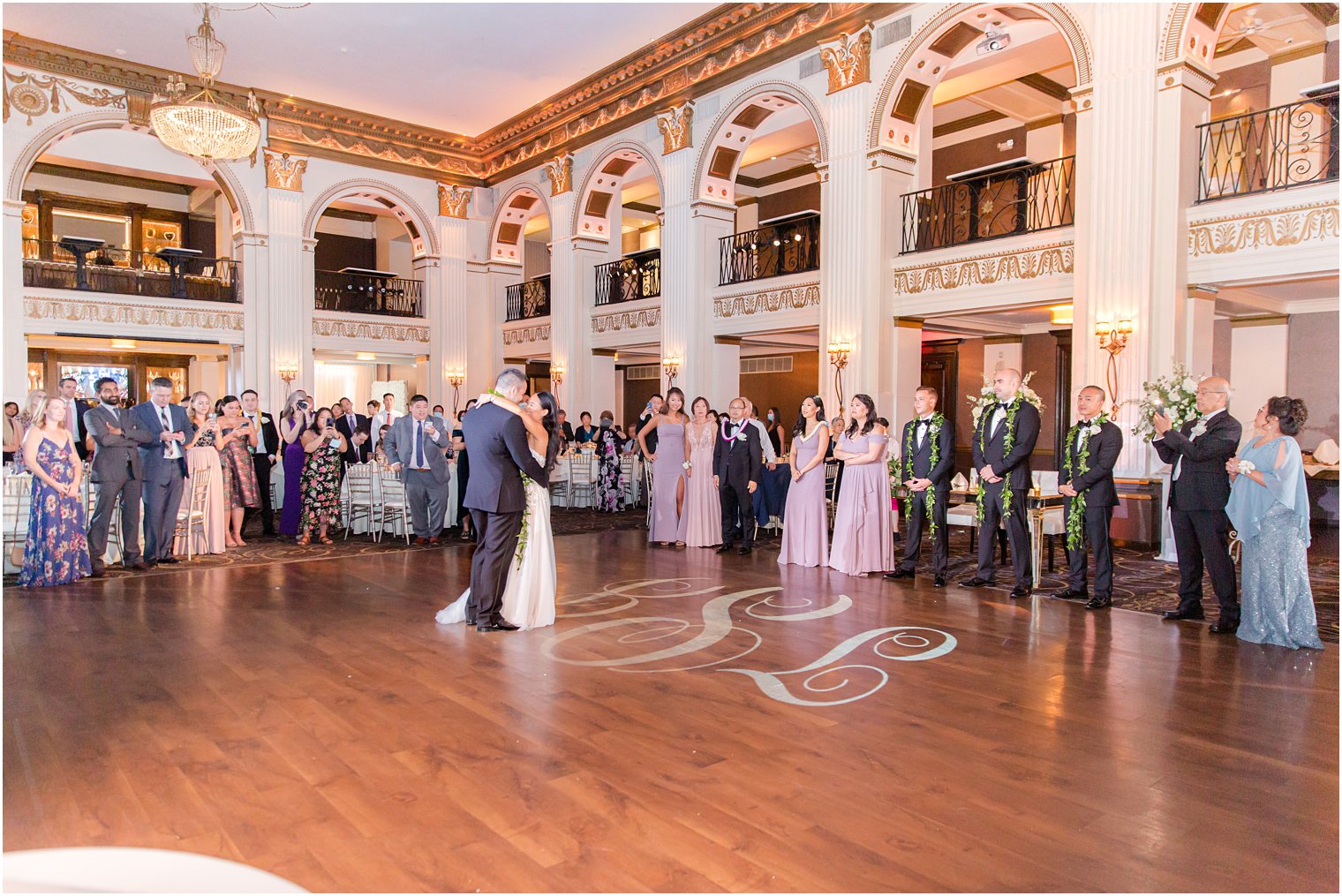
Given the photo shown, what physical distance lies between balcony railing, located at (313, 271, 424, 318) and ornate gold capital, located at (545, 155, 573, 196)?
3581mm

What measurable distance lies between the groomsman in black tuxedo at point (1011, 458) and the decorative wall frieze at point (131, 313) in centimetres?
1284

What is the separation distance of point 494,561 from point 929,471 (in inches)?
135

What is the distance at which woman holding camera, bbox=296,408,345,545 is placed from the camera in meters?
8.55

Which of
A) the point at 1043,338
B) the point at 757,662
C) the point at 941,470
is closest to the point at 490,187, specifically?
the point at 1043,338

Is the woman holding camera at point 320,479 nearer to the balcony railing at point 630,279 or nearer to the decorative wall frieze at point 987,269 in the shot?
the decorative wall frieze at point 987,269

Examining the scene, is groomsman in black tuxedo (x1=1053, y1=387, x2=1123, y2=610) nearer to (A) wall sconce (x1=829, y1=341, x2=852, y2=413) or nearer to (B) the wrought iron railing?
(A) wall sconce (x1=829, y1=341, x2=852, y2=413)

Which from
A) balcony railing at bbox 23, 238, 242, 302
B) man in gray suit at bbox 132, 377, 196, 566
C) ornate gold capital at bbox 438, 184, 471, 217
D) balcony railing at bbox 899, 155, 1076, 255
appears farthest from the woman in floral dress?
balcony railing at bbox 23, 238, 242, 302

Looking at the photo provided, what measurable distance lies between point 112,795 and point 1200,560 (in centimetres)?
573

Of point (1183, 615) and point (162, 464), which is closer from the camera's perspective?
point (1183, 615)

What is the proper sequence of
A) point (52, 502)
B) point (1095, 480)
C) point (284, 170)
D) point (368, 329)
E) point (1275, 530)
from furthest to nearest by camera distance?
1. point (368, 329)
2. point (284, 170)
3. point (52, 502)
4. point (1095, 480)
5. point (1275, 530)

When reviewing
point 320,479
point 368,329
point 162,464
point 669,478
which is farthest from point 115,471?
point 368,329

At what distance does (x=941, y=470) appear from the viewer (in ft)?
21.8

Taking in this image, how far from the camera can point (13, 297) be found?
40.9 ft

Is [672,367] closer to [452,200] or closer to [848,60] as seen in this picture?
[848,60]
